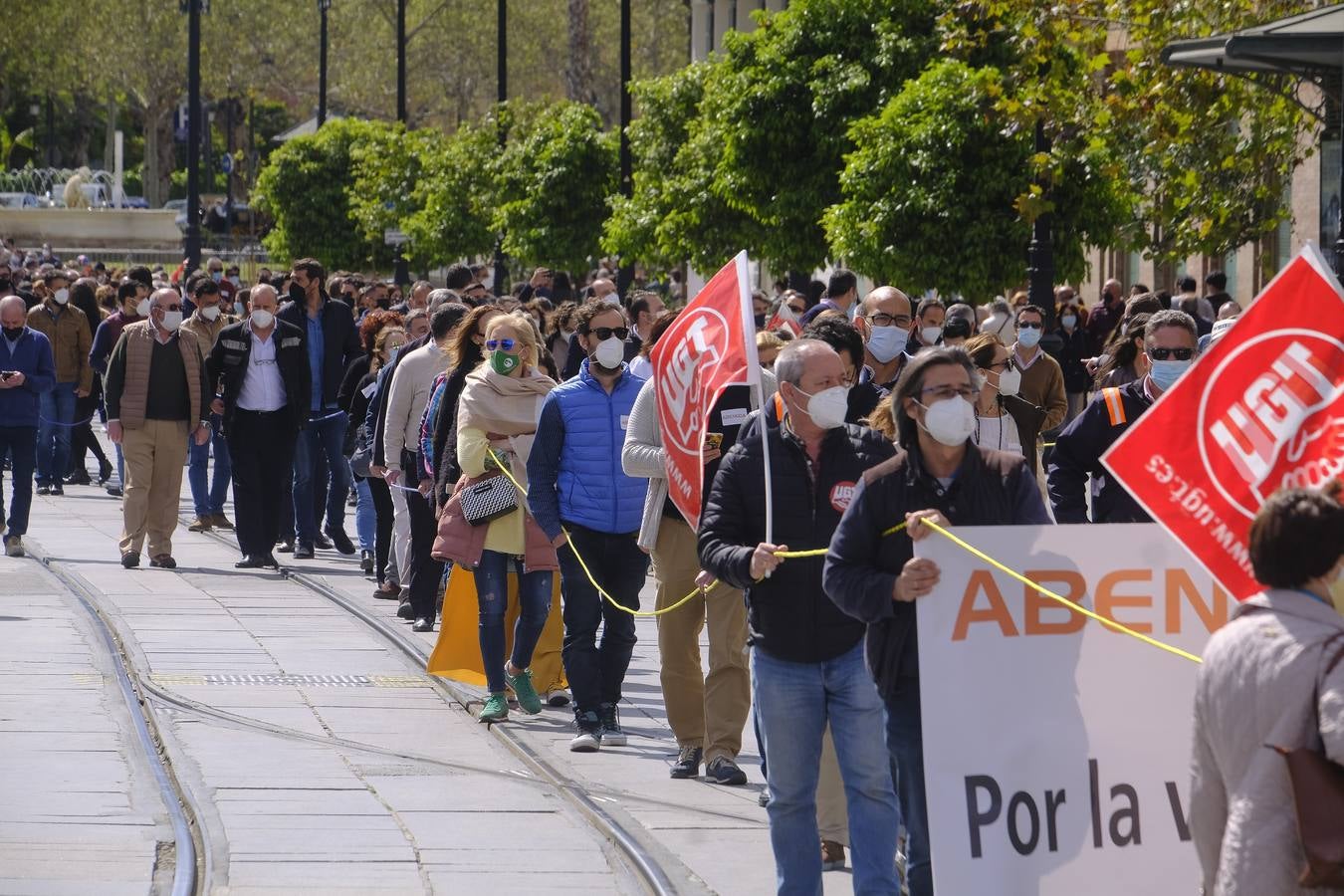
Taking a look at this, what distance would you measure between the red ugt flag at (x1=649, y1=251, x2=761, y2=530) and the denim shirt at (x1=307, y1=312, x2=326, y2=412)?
8.56 m

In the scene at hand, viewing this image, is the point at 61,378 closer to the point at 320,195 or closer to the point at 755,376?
the point at 755,376

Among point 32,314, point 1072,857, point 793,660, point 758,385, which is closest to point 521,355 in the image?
point 758,385

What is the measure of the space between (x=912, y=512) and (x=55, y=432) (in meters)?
16.4

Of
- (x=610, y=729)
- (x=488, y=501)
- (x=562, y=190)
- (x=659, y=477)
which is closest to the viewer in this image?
(x=659, y=477)

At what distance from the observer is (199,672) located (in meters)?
11.4

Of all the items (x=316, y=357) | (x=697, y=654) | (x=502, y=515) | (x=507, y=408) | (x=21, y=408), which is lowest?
(x=697, y=654)

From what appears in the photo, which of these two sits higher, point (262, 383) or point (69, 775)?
point (262, 383)

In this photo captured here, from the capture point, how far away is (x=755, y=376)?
23.6ft

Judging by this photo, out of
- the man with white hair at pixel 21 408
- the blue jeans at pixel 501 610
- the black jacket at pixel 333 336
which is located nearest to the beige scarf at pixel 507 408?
the blue jeans at pixel 501 610

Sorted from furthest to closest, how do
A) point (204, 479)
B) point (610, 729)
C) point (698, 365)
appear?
point (204, 479), point (610, 729), point (698, 365)

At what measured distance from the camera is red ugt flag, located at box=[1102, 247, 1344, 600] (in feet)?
17.8

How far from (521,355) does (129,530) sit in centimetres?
611

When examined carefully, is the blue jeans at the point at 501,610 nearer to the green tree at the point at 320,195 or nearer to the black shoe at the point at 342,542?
the black shoe at the point at 342,542

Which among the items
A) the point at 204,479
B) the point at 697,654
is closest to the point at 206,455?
the point at 204,479
